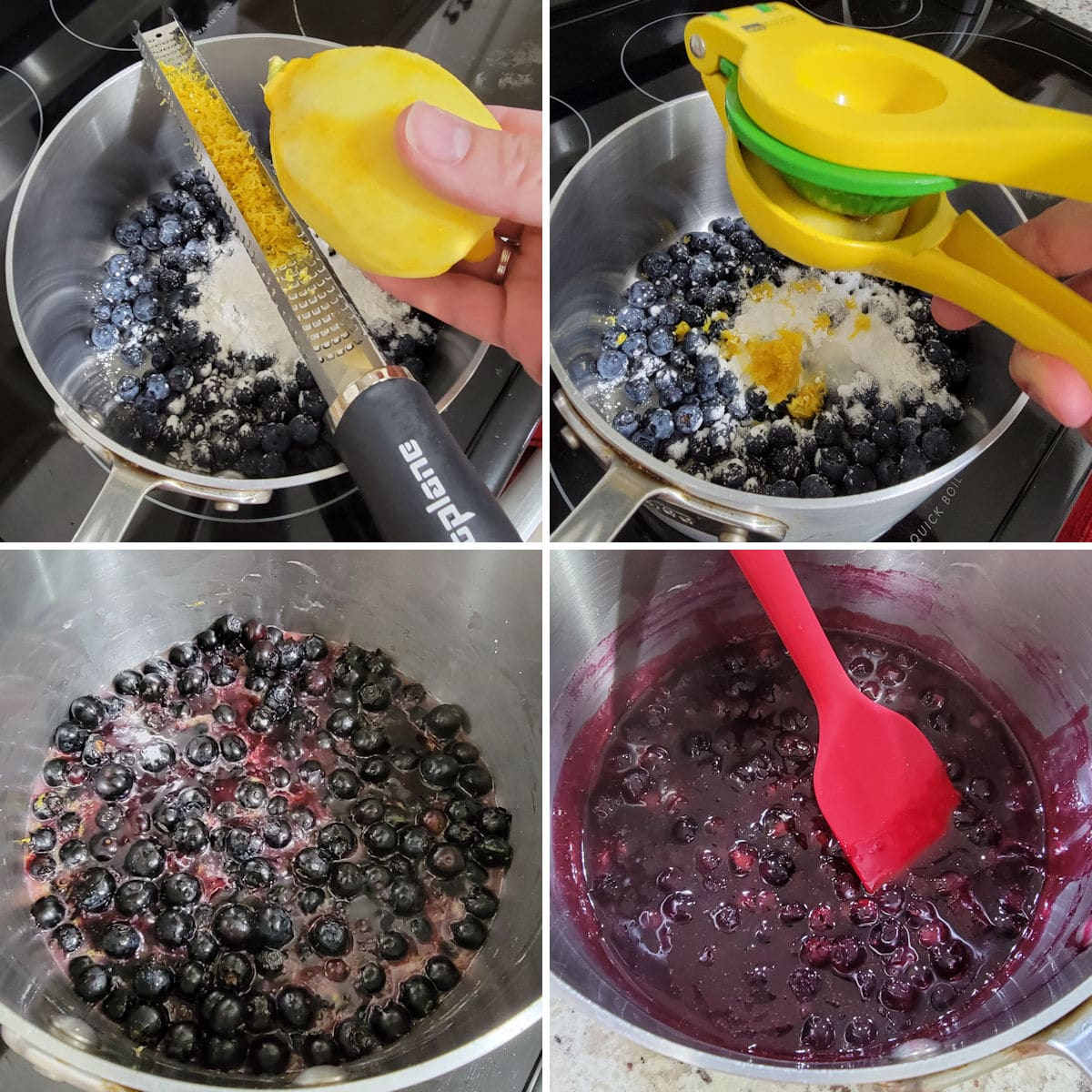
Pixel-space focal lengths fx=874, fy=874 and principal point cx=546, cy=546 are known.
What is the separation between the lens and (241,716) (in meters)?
0.75

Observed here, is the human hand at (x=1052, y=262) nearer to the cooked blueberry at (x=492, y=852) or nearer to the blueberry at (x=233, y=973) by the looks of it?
the cooked blueberry at (x=492, y=852)

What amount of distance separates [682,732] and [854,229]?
0.38 meters

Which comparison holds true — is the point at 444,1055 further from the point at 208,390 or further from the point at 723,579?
the point at 208,390

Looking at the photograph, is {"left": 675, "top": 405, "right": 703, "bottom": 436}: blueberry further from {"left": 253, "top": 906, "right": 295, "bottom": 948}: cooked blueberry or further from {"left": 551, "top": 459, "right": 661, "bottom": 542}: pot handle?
{"left": 253, "top": 906, "right": 295, "bottom": 948}: cooked blueberry

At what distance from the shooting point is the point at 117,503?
0.62 m

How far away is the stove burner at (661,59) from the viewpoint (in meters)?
0.87

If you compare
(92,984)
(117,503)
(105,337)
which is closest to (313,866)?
(92,984)

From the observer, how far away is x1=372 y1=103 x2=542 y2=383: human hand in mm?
568

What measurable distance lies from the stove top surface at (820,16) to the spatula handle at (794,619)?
0.17 m

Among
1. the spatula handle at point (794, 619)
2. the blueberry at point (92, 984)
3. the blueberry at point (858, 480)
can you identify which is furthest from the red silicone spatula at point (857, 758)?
the blueberry at point (92, 984)

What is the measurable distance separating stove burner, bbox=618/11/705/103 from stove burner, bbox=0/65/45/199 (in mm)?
584

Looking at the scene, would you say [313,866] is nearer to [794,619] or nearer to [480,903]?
[480,903]

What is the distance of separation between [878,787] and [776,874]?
0.32ft

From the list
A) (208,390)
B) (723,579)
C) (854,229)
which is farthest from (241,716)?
(854,229)
